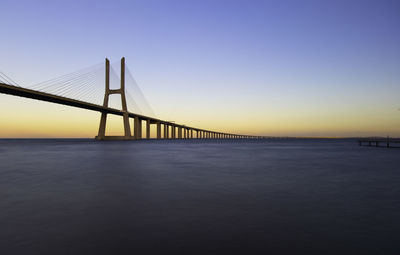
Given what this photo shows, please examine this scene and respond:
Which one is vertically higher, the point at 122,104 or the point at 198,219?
the point at 122,104

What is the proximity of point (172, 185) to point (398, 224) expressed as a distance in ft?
19.8

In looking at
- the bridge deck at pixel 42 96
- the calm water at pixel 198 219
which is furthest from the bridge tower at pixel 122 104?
the calm water at pixel 198 219

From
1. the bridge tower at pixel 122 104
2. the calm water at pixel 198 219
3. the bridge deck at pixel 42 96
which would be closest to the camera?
the calm water at pixel 198 219

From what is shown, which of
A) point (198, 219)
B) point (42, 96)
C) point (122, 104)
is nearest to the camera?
point (198, 219)

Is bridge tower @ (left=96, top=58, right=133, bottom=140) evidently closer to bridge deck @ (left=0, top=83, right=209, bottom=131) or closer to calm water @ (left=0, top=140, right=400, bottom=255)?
bridge deck @ (left=0, top=83, right=209, bottom=131)

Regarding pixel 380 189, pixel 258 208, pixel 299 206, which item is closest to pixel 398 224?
pixel 299 206

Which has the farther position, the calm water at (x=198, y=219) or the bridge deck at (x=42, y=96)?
the bridge deck at (x=42, y=96)

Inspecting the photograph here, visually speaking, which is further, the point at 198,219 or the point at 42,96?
the point at 42,96

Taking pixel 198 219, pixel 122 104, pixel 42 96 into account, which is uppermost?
pixel 122 104

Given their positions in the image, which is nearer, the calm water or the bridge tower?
the calm water

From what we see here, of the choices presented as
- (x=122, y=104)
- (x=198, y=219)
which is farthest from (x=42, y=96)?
(x=198, y=219)

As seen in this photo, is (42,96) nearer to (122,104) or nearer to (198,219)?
(122,104)

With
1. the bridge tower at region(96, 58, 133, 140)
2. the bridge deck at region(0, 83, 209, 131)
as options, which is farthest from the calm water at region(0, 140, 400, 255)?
the bridge tower at region(96, 58, 133, 140)

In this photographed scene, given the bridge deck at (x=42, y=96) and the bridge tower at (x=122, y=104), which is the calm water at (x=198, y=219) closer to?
the bridge deck at (x=42, y=96)
